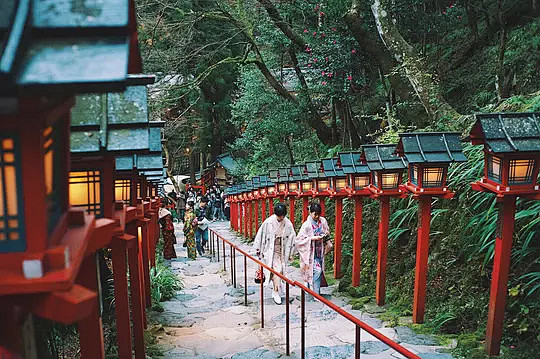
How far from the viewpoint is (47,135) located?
237 centimetres

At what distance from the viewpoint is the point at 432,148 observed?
24.1 feet

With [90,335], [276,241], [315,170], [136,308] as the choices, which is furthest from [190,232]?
[90,335]

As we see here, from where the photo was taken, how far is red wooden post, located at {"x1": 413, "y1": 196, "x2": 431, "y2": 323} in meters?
7.43

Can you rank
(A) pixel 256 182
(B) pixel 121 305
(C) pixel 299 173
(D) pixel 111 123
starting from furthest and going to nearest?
(A) pixel 256 182
(C) pixel 299 173
(B) pixel 121 305
(D) pixel 111 123

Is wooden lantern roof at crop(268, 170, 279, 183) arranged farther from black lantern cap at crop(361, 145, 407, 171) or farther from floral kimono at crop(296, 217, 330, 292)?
black lantern cap at crop(361, 145, 407, 171)

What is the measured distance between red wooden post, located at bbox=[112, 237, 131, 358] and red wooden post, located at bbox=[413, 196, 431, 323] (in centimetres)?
432

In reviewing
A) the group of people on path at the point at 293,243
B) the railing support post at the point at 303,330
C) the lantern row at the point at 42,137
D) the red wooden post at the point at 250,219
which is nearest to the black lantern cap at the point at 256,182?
the red wooden post at the point at 250,219

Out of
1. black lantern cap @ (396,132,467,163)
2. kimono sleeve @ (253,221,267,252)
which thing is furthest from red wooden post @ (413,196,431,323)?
kimono sleeve @ (253,221,267,252)

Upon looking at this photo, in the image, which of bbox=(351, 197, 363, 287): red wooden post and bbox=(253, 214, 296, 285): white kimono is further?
bbox=(351, 197, 363, 287): red wooden post

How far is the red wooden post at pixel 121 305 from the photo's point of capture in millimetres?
5789

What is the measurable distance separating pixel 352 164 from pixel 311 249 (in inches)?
82.7

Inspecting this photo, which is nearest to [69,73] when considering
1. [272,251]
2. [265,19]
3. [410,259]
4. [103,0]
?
[103,0]

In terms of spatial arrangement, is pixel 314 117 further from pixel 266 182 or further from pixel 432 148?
pixel 432 148

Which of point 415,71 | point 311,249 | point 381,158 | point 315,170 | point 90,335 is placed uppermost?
point 415,71
